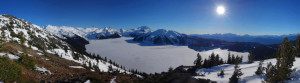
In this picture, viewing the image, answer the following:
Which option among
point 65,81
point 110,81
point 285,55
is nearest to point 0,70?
point 65,81

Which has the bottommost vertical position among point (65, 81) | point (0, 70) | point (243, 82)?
point (243, 82)

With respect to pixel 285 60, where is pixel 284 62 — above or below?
below

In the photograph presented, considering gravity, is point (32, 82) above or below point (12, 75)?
below

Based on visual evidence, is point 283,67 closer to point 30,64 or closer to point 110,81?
point 110,81

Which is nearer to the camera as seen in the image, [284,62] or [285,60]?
[285,60]

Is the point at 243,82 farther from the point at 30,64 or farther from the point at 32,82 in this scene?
the point at 30,64

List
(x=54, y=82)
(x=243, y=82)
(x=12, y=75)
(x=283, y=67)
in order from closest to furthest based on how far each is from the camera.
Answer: (x=12, y=75)
(x=283, y=67)
(x=54, y=82)
(x=243, y=82)

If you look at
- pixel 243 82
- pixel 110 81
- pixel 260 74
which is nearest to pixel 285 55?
pixel 243 82

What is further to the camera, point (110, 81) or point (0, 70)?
point (110, 81)

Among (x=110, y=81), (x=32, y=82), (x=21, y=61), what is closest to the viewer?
(x=32, y=82)
